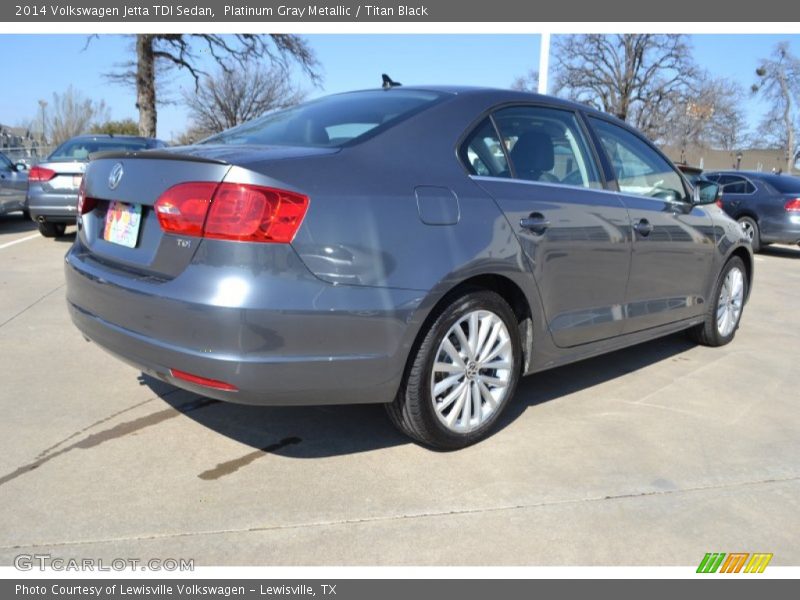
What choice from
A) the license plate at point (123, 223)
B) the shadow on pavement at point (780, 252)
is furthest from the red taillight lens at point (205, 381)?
the shadow on pavement at point (780, 252)

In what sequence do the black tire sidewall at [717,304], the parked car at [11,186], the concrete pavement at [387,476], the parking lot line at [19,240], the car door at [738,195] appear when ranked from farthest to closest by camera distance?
the car door at [738,195] < the parked car at [11,186] < the parking lot line at [19,240] < the black tire sidewall at [717,304] < the concrete pavement at [387,476]

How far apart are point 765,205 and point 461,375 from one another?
477 inches

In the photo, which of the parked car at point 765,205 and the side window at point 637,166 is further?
the parked car at point 765,205

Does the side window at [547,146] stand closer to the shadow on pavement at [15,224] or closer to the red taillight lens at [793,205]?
the shadow on pavement at [15,224]

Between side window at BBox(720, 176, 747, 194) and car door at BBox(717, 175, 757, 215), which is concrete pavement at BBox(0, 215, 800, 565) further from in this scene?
side window at BBox(720, 176, 747, 194)

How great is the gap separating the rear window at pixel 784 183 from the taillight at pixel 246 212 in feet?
42.8

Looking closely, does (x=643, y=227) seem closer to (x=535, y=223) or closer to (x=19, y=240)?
(x=535, y=223)

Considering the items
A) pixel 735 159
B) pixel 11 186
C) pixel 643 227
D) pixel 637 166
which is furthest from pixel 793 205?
pixel 735 159

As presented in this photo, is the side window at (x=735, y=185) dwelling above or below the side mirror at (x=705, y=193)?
below

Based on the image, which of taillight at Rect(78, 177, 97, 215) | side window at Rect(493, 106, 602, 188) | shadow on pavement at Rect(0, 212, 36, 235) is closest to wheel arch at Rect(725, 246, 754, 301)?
side window at Rect(493, 106, 602, 188)

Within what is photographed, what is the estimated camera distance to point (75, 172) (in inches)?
376

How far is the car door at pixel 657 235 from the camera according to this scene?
168 inches

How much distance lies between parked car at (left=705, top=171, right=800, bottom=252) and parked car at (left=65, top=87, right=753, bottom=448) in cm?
1026

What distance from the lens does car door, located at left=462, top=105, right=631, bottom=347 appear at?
3439 mm
